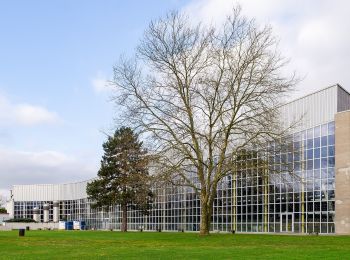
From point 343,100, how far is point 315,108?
286 cm

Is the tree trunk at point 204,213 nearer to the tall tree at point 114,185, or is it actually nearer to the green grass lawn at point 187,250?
the green grass lawn at point 187,250

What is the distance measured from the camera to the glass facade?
151 ft

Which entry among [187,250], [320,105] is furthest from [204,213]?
[320,105]

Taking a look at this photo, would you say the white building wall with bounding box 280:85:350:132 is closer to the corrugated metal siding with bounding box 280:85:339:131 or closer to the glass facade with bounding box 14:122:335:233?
the corrugated metal siding with bounding box 280:85:339:131

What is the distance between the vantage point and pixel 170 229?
264 feet

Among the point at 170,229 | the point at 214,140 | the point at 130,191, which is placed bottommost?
the point at 170,229

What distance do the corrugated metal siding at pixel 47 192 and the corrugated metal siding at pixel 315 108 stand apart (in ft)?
226

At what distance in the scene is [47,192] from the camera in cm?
12850

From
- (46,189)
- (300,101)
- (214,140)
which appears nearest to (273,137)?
(214,140)

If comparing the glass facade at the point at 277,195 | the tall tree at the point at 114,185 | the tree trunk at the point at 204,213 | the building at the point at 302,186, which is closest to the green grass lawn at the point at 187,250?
the tree trunk at the point at 204,213

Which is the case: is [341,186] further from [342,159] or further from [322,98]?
[322,98]

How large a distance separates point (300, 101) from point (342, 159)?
26.8 ft

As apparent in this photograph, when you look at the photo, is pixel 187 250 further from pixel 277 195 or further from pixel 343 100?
pixel 277 195

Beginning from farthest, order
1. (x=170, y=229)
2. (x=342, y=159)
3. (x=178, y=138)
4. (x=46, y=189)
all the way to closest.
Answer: (x=46, y=189) → (x=170, y=229) → (x=342, y=159) → (x=178, y=138)
